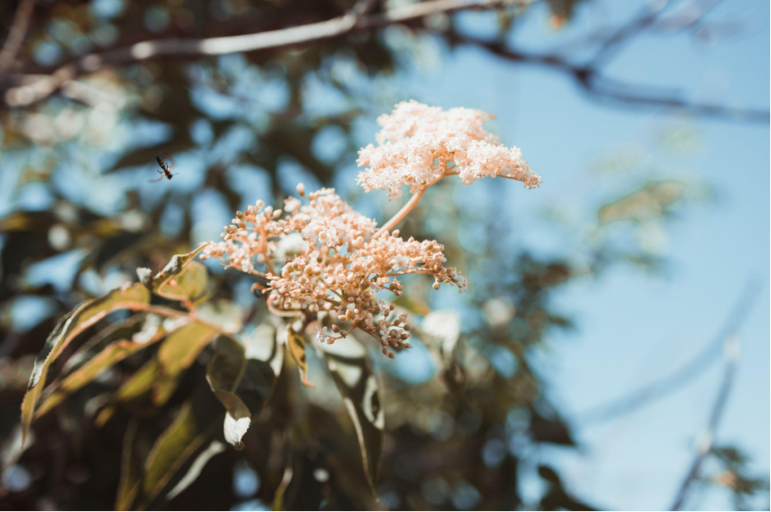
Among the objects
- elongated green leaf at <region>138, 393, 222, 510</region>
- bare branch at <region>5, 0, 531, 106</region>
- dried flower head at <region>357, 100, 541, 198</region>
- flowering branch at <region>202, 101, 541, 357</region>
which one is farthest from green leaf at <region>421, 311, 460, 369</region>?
bare branch at <region>5, 0, 531, 106</region>

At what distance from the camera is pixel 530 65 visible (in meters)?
2.47

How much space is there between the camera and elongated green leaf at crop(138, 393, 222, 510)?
1.24 metres

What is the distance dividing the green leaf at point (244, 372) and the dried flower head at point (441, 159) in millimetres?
465

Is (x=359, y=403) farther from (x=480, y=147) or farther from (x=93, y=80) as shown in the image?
(x=93, y=80)

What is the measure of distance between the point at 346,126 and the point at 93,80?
2.76 m

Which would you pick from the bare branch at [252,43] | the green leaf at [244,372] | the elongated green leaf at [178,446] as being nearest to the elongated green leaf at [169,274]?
the green leaf at [244,372]

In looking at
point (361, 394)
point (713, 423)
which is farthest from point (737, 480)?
point (361, 394)

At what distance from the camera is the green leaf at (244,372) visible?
38.7 inches

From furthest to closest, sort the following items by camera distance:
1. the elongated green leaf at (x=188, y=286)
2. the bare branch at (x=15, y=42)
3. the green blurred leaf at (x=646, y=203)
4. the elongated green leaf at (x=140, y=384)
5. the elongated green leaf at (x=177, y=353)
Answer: the green blurred leaf at (x=646, y=203) → the bare branch at (x=15, y=42) → the elongated green leaf at (x=140, y=384) → the elongated green leaf at (x=177, y=353) → the elongated green leaf at (x=188, y=286)

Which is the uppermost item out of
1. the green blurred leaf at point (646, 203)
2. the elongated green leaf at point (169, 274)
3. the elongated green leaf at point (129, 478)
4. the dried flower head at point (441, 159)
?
the dried flower head at point (441, 159)

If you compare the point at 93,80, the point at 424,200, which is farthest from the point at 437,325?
the point at 93,80

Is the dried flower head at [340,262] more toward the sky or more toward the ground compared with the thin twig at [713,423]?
more toward the sky

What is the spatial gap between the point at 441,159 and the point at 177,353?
946 millimetres

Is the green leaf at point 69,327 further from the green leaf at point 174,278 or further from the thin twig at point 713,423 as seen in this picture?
the thin twig at point 713,423
